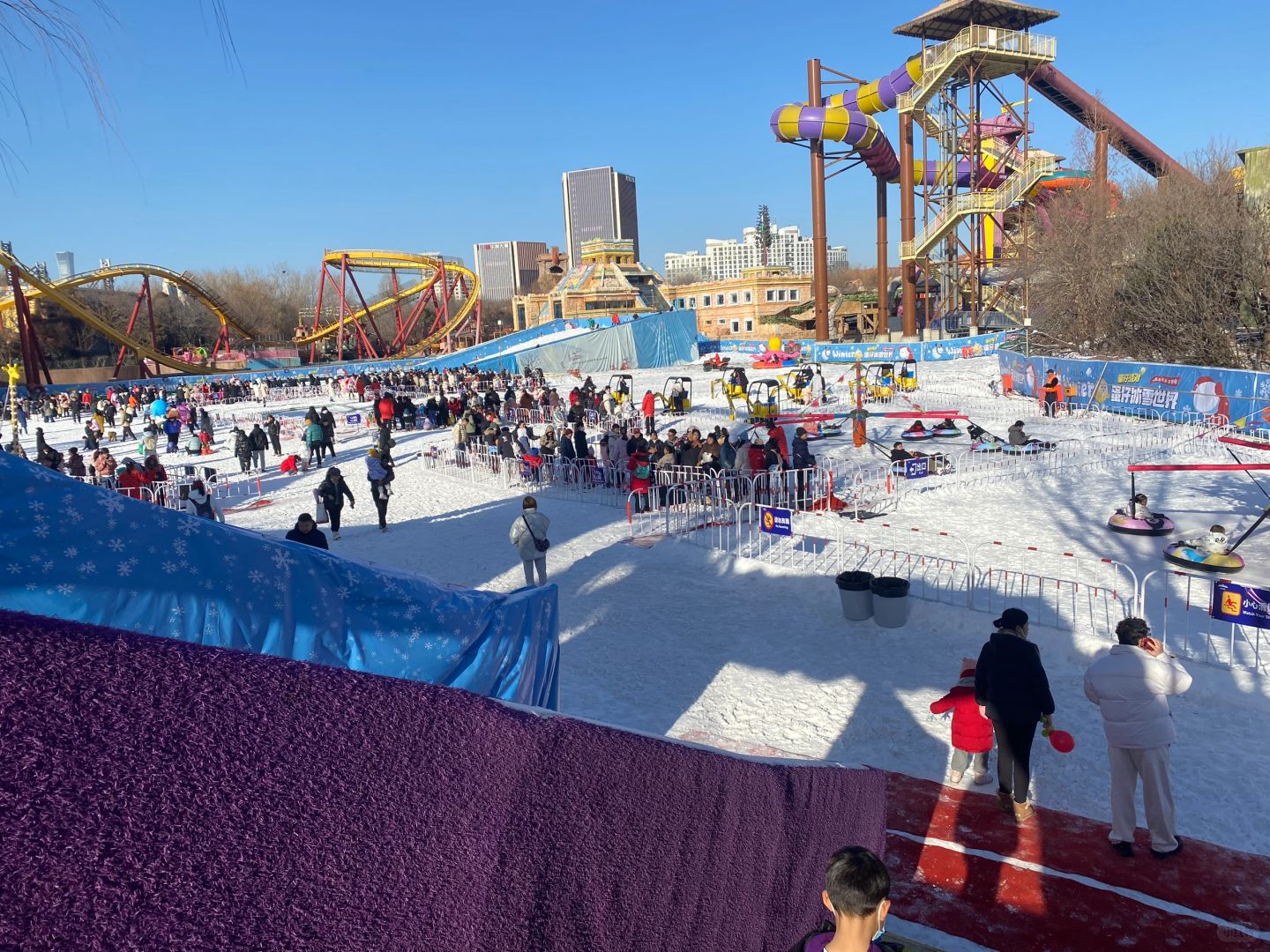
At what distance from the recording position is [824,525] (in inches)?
529

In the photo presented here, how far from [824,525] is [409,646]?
992cm

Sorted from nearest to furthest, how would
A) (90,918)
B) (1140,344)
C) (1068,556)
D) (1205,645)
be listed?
1. (90,918)
2. (1205,645)
3. (1068,556)
4. (1140,344)

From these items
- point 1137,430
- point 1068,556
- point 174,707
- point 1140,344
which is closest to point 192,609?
point 174,707

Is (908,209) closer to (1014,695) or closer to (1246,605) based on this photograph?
(1246,605)

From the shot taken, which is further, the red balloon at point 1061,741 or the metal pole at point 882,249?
the metal pole at point 882,249

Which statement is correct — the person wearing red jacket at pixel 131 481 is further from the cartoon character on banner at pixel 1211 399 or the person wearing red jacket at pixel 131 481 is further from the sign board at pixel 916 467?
the cartoon character on banner at pixel 1211 399

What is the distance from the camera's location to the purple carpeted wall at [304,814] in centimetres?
131

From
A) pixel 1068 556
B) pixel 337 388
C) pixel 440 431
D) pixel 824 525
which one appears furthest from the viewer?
pixel 337 388

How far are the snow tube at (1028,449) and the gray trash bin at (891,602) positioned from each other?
31.9 ft

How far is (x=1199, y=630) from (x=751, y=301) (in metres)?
64.5

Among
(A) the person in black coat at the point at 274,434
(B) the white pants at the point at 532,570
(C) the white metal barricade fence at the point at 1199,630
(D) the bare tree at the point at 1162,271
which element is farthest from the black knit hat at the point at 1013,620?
(D) the bare tree at the point at 1162,271

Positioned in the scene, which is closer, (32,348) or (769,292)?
(32,348)

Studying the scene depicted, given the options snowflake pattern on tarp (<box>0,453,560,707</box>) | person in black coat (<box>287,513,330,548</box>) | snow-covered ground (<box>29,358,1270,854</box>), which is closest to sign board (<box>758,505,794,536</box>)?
snow-covered ground (<box>29,358,1270,854</box>)

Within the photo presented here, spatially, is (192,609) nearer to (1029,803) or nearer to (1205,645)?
(1029,803)
